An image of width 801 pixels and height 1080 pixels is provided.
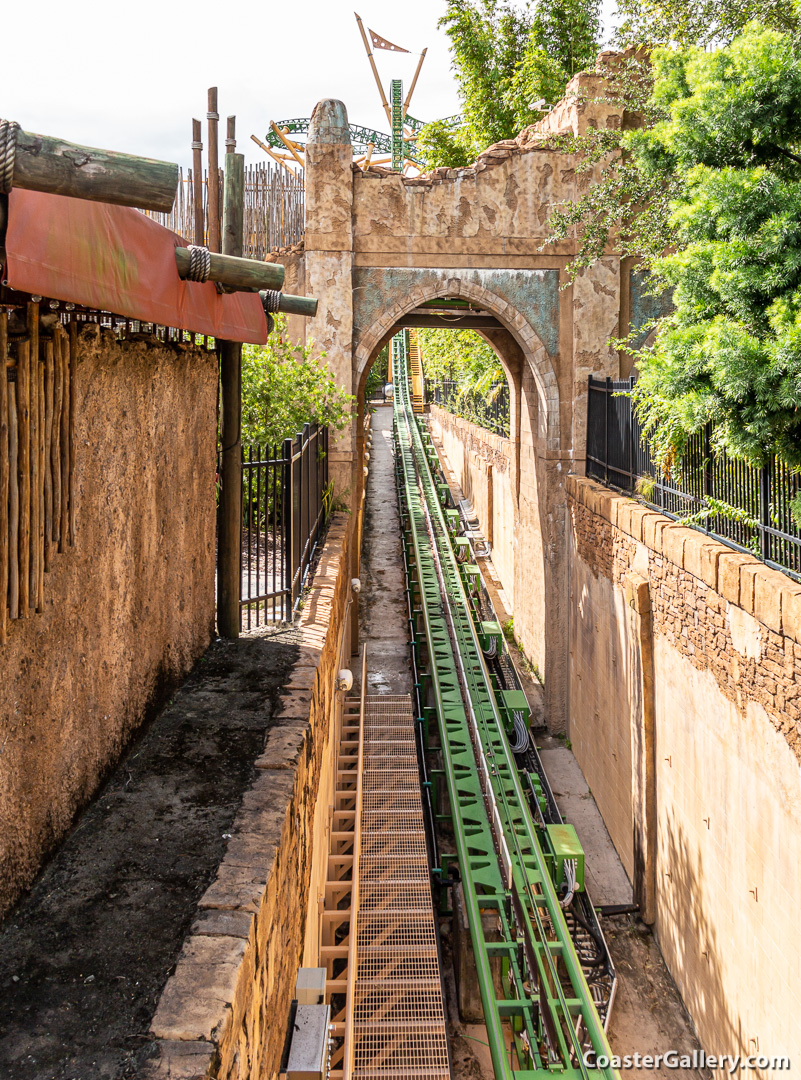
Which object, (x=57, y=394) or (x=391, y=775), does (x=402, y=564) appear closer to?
(x=391, y=775)

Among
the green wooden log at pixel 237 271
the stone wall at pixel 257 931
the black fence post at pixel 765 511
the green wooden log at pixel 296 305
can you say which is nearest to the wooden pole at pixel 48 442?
the green wooden log at pixel 237 271

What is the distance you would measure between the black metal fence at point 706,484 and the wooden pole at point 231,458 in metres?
4.09

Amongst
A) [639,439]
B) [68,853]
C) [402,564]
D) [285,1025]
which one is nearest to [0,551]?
[68,853]

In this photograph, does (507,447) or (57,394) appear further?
(507,447)

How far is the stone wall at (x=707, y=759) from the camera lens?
575 centimetres

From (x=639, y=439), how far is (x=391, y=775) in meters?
4.95

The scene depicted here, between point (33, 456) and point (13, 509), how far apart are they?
0.90ft

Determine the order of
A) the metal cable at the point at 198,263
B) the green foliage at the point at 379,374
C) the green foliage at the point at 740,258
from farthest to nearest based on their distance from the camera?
the green foliage at the point at 379,374
the green foliage at the point at 740,258
the metal cable at the point at 198,263

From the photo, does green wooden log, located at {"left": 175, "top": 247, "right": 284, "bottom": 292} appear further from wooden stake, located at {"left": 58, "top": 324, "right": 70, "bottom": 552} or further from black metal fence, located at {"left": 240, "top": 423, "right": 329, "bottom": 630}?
black metal fence, located at {"left": 240, "top": 423, "right": 329, "bottom": 630}

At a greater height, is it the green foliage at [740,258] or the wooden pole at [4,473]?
the green foliage at [740,258]

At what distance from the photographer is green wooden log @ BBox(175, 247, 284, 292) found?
13.9ft

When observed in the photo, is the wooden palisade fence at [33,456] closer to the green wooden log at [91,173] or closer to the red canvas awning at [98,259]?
the red canvas awning at [98,259]

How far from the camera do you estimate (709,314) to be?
800 cm

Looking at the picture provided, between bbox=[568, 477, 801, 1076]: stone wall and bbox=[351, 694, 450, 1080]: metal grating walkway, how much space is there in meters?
2.28
